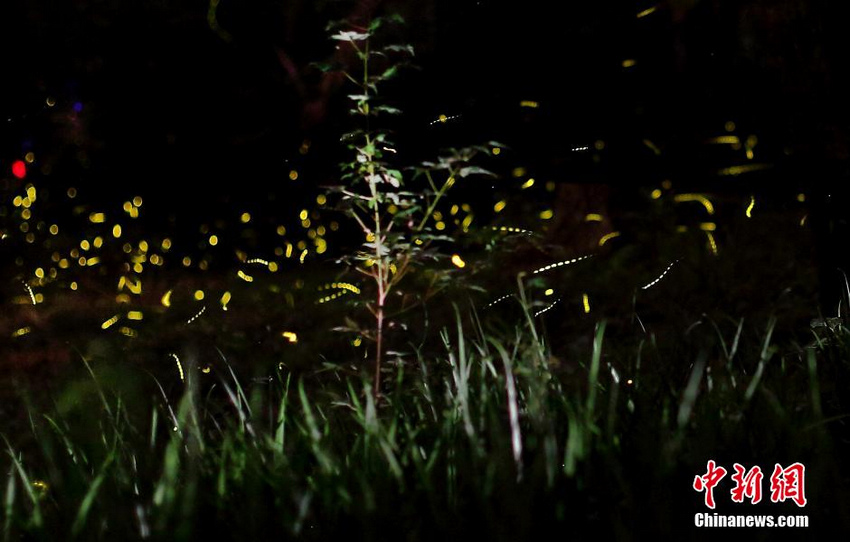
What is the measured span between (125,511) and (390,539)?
66 centimetres

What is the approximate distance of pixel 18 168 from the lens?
10.9 m

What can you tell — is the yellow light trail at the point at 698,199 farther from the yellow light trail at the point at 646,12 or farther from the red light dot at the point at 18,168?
the red light dot at the point at 18,168

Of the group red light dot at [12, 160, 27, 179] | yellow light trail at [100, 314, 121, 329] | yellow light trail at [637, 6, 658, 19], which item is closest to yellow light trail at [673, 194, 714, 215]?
yellow light trail at [637, 6, 658, 19]

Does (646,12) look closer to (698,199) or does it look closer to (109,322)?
(698,199)

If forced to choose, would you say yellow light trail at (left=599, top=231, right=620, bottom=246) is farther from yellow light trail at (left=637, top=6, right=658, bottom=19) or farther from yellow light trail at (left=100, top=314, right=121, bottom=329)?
yellow light trail at (left=100, top=314, right=121, bottom=329)

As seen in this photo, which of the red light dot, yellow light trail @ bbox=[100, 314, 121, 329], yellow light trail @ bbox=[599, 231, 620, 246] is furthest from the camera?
the red light dot

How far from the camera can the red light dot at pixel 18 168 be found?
10.9 meters

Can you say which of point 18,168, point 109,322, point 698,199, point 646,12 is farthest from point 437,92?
point 18,168

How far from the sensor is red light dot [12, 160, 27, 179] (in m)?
10.9

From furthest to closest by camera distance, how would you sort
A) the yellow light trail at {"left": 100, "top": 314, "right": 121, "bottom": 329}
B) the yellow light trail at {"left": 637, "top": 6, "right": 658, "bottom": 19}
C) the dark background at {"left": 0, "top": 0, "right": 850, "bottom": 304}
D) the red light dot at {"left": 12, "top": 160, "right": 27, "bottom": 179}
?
the red light dot at {"left": 12, "top": 160, "right": 27, "bottom": 179}, the yellow light trail at {"left": 100, "top": 314, "right": 121, "bottom": 329}, the yellow light trail at {"left": 637, "top": 6, "right": 658, "bottom": 19}, the dark background at {"left": 0, "top": 0, "right": 850, "bottom": 304}

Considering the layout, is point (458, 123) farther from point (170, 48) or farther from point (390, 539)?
point (390, 539)

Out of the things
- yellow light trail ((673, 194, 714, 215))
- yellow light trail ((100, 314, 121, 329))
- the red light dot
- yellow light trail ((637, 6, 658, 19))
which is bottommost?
yellow light trail ((100, 314, 121, 329))

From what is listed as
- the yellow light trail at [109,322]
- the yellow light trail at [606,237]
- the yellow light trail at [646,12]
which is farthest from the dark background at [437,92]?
the yellow light trail at [109,322]

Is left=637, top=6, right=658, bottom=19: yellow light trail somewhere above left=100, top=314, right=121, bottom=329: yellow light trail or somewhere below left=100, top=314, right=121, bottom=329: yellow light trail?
above
